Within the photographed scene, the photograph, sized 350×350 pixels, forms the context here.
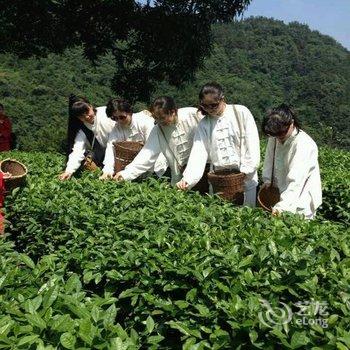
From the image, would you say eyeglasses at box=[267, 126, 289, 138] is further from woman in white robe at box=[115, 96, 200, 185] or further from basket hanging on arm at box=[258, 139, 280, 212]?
woman in white robe at box=[115, 96, 200, 185]

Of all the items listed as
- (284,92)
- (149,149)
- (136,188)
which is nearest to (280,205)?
(136,188)

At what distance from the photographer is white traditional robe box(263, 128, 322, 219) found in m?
4.11

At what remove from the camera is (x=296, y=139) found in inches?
166

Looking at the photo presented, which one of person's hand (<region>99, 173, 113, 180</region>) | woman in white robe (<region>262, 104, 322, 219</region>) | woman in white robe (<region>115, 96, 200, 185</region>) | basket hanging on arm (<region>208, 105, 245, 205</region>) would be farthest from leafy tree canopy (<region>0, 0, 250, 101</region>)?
woman in white robe (<region>262, 104, 322, 219</region>)

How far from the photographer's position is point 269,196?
4.62 meters

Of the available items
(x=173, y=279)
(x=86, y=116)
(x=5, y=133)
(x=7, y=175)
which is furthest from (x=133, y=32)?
(x=173, y=279)

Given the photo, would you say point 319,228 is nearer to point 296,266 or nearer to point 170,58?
point 296,266

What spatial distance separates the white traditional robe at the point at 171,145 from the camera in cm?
499

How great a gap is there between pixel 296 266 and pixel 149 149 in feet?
9.10

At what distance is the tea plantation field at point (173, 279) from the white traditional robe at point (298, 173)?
1.74 ft

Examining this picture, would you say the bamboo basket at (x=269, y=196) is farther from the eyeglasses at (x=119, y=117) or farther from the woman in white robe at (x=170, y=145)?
the eyeglasses at (x=119, y=117)

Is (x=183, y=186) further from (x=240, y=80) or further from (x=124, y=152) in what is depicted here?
Result: (x=240, y=80)

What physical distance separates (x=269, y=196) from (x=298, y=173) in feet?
1.77

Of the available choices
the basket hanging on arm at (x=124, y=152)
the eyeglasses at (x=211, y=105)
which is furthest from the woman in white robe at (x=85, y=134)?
the eyeglasses at (x=211, y=105)
